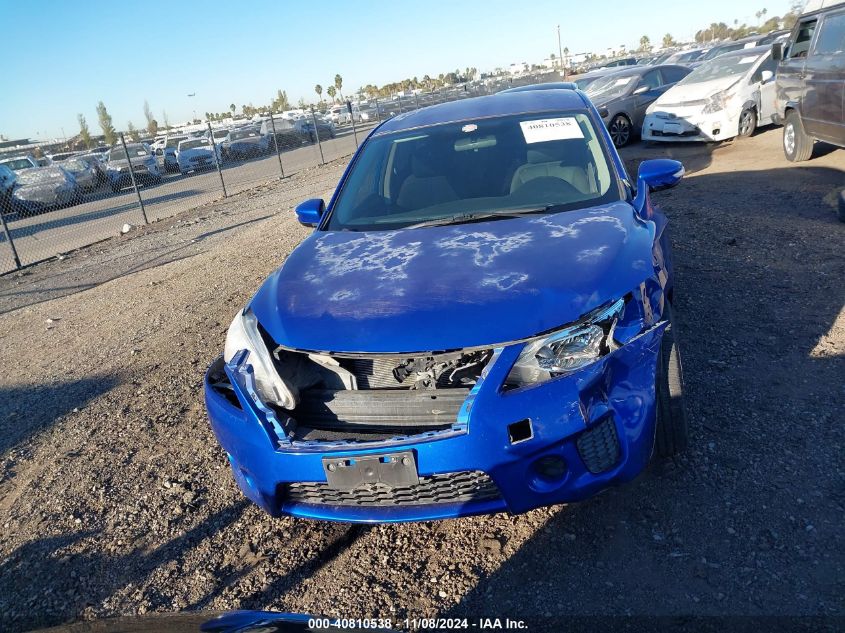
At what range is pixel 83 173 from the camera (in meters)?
19.6

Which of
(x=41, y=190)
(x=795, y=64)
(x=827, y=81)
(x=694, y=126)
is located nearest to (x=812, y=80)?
(x=827, y=81)

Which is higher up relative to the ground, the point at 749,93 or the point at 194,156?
the point at 749,93

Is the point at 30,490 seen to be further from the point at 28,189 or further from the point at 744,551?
the point at 28,189

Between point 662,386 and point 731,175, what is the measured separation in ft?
26.0

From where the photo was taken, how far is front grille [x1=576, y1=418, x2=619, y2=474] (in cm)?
237

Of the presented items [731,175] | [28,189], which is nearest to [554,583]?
[731,175]

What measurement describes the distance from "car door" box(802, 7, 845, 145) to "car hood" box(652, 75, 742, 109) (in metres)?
3.57

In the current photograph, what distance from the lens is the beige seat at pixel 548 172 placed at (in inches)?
143

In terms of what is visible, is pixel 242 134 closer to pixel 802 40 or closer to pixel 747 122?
pixel 747 122

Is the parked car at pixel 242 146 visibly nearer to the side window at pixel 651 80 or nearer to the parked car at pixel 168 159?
the parked car at pixel 168 159

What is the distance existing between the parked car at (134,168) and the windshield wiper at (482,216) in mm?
19680

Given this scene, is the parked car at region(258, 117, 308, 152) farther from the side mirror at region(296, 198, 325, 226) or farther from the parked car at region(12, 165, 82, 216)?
the side mirror at region(296, 198, 325, 226)

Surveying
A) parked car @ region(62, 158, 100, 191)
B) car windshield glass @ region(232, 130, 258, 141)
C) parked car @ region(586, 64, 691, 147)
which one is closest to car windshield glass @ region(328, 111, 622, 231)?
parked car @ region(586, 64, 691, 147)

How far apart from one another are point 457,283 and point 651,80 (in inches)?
554
